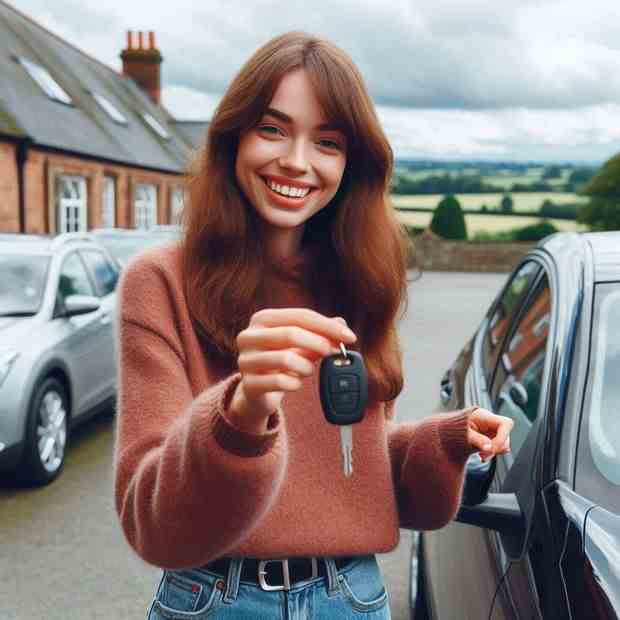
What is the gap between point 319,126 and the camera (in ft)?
4.55

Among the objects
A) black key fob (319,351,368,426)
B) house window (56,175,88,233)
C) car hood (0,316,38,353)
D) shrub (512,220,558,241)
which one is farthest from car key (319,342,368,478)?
shrub (512,220,558,241)

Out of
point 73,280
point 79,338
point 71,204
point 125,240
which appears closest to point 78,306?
point 79,338

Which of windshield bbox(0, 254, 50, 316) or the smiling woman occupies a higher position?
the smiling woman

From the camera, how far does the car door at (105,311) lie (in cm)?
638

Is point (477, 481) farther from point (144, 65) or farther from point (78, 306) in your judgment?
point (144, 65)

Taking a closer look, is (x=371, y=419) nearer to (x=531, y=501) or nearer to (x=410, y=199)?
(x=531, y=501)

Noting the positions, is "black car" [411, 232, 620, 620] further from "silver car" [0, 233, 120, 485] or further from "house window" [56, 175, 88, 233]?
"house window" [56, 175, 88, 233]

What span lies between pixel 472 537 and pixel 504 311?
58.1 inches

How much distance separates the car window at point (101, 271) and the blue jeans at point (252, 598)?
18.7 feet

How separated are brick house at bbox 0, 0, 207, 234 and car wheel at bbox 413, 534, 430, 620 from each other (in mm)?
16499

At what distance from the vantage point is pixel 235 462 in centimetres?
99

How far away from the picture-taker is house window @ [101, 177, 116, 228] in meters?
23.2

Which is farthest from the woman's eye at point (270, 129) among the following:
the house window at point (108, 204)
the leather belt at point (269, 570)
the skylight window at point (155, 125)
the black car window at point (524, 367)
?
the skylight window at point (155, 125)

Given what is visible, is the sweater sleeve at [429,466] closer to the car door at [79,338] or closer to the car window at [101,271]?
the car door at [79,338]
